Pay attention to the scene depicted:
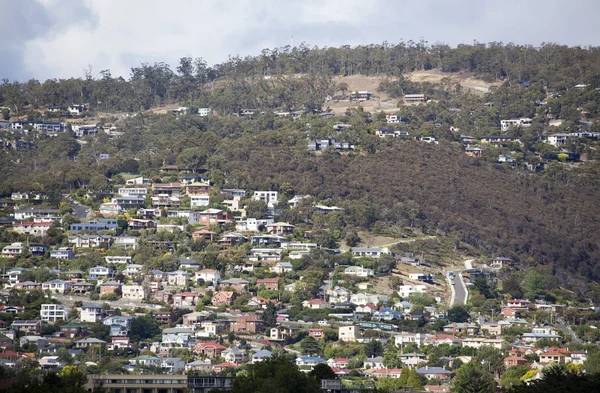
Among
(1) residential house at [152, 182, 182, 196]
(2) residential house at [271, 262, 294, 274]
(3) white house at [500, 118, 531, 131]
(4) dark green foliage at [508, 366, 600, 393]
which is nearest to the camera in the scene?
(4) dark green foliage at [508, 366, 600, 393]

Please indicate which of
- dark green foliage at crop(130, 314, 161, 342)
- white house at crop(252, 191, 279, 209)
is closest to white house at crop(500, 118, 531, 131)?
white house at crop(252, 191, 279, 209)

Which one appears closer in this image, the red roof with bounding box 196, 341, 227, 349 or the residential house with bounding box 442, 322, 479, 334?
the red roof with bounding box 196, 341, 227, 349

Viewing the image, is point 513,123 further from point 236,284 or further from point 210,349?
point 210,349

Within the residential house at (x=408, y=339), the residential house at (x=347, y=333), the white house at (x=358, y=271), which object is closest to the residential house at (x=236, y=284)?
the white house at (x=358, y=271)

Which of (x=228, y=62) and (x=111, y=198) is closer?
(x=111, y=198)

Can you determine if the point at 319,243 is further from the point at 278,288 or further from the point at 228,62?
the point at 228,62

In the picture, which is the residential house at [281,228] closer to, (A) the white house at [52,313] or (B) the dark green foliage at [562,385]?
(A) the white house at [52,313]

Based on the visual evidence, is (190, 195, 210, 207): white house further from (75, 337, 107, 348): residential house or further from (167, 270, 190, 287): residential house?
(75, 337, 107, 348): residential house

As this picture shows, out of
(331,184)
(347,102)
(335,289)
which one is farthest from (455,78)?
(335,289)

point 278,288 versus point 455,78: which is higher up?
point 455,78
